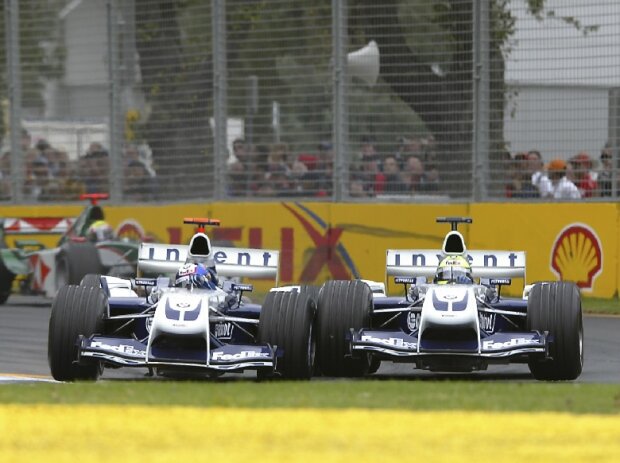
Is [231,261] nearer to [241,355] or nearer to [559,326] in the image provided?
[241,355]

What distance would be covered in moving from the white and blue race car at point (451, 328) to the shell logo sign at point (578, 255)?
595cm

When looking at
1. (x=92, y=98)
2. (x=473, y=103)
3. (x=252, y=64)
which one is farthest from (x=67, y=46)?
(x=473, y=103)

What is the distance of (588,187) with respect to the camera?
62.6ft

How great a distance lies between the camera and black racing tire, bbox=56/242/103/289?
19.7 metres

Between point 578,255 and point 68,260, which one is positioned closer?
point 578,255

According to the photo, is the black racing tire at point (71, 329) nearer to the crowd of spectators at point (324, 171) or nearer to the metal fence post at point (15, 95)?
the crowd of spectators at point (324, 171)

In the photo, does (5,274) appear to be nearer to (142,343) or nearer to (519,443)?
(142,343)

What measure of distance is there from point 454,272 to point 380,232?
769cm

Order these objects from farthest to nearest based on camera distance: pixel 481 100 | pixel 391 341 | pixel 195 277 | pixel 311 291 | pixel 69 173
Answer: pixel 69 173, pixel 481 100, pixel 311 291, pixel 195 277, pixel 391 341

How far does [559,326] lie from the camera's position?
12.2 metres

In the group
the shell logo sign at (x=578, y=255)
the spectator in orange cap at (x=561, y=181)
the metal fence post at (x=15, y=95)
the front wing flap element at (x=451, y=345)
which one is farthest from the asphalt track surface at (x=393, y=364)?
the metal fence post at (x=15, y=95)

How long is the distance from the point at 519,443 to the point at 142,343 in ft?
15.2

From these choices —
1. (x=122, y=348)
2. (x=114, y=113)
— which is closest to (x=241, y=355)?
(x=122, y=348)

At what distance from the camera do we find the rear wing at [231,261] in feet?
44.2
